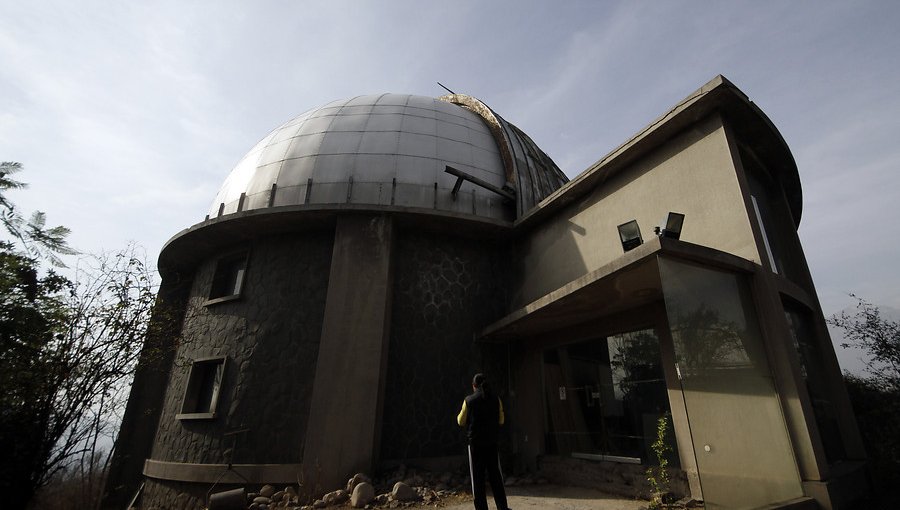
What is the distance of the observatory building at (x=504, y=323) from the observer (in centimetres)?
509

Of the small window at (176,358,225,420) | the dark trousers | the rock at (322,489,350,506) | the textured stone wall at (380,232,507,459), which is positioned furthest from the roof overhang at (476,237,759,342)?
the small window at (176,358,225,420)

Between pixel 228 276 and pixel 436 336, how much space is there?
19.7 feet

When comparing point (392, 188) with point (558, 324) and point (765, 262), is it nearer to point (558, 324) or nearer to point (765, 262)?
point (558, 324)

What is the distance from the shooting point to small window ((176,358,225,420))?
905 centimetres

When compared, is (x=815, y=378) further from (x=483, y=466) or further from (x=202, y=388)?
(x=202, y=388)

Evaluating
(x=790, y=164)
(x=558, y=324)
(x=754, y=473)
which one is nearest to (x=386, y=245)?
(x=558, y=324)

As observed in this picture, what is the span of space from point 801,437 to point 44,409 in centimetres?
962

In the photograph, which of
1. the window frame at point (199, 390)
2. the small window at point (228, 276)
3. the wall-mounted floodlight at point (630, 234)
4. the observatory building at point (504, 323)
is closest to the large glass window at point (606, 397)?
the observatory building at point (504, 323)

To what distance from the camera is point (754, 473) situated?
4535 mm

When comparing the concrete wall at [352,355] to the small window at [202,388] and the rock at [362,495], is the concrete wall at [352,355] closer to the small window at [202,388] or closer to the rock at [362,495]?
the rock at [362,495]

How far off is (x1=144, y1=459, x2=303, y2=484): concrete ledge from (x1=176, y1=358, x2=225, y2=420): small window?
3.34ft

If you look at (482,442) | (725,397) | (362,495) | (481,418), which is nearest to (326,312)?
(362,495)

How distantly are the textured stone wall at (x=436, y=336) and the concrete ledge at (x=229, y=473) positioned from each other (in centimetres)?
187

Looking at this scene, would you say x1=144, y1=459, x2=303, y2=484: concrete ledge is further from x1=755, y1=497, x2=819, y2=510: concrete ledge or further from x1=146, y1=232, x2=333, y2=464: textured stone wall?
x1=755, y1=497, x2=819, y2=510: concrete ledge
